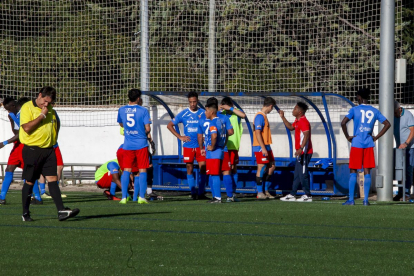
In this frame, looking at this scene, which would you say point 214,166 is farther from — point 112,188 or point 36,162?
point 36,162

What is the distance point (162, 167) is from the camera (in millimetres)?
14875

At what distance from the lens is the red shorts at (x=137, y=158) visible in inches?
440

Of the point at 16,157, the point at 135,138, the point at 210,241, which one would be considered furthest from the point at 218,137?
the point at 210,241

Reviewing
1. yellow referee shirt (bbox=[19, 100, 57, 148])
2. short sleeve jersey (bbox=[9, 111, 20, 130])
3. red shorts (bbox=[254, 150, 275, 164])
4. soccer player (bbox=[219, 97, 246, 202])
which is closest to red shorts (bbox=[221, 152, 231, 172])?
soccer player (bbox=[219, 97, 246, 202])

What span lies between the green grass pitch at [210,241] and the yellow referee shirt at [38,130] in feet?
3.22

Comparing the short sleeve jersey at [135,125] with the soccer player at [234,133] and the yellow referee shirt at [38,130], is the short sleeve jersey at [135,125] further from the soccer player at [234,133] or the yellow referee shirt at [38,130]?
the yellow referee shirt at [38,130]

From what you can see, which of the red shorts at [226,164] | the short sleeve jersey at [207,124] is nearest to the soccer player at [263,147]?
the short sleeve jersey at [207,124]

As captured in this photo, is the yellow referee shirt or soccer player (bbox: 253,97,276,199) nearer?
the yellow referee shirt

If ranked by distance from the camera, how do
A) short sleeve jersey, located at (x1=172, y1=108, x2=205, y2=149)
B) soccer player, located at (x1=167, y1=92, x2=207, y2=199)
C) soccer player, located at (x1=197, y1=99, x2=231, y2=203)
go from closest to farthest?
soccer player, located at (x1=197, y1=99, x2=231, y2=203)
soccer player, located at (x1=167, y1=92, x2=207, y2=199)
short sleeve jersey, located at (x1=172, y1=108, x2=205, y2=149)

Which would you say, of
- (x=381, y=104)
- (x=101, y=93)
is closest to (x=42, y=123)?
(x=381, y=104)

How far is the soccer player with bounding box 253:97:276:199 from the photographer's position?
12780 millimetres

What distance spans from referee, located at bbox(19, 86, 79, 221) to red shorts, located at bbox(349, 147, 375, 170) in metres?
4.84

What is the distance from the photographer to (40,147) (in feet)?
27.6

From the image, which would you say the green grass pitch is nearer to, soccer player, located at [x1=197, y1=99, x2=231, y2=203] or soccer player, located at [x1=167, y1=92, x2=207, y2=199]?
soccer player, located at [x1=197, y1=99, x2=231, y2=203]
